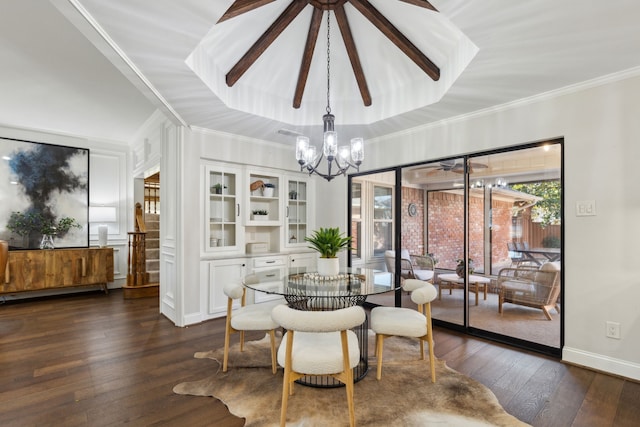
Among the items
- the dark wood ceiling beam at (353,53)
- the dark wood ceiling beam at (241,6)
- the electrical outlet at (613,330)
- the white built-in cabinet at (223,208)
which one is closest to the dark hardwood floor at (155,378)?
the electrical outlet at (613,330)

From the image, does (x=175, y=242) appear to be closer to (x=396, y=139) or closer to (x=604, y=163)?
(x=396, y=139)

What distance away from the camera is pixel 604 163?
8.97ft

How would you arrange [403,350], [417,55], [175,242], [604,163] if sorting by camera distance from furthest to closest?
[175,242], [403,350], [417,55], [604,163]

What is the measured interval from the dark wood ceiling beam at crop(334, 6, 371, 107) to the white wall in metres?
1.63

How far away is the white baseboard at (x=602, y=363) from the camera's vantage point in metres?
2.56

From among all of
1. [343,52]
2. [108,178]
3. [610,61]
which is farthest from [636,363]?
[108,178]

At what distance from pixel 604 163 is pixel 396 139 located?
2.20 meters

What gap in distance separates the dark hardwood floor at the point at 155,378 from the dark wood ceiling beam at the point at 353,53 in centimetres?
286

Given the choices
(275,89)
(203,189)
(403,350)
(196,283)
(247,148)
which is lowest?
(403,350)

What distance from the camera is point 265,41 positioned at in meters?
2.78

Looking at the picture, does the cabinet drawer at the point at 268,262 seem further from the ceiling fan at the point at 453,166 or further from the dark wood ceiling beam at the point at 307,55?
the ceiling fan at the point at 453,166

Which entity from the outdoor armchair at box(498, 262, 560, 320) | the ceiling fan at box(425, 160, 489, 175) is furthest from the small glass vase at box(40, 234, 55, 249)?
the outdoor armchair at box(498, 262, 560, 320)

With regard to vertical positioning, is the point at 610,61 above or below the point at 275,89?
below

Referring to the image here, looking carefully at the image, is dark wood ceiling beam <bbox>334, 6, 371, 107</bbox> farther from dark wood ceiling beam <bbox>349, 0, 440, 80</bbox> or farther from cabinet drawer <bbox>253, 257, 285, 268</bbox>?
cabinet drawer <bbox>253, 257, 285, 268</bbox>
